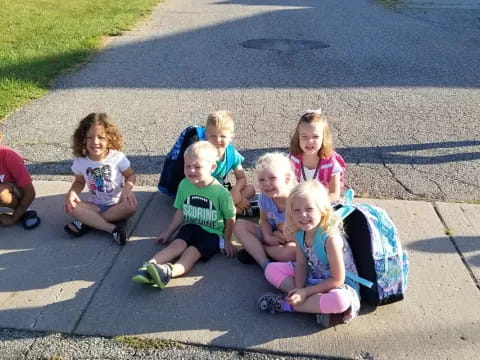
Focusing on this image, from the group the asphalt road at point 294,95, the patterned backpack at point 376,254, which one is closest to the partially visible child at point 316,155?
the patterned backpack at point 376,254

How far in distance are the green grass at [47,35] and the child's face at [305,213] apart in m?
4.53

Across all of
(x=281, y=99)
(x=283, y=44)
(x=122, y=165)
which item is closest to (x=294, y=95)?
(x=281, y=99)

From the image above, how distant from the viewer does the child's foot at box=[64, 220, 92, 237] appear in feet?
12.6

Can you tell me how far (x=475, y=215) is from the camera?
163 inches

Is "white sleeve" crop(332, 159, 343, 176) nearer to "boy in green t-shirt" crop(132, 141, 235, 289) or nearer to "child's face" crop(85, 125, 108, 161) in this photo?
"boy in green t-shirt" crop(132, 141, 235, 289)

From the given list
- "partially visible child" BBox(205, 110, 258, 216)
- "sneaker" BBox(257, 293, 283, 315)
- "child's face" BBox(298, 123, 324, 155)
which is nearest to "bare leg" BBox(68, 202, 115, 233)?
"partially visible child" BBox(205, 110, 258, 216)

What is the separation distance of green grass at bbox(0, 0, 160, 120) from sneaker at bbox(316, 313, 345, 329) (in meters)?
4.73

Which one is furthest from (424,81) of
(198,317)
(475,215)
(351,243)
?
(198,317)

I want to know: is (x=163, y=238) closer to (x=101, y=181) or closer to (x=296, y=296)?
(x=101, y=181)

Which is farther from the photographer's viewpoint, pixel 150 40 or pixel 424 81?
pixel 150 40

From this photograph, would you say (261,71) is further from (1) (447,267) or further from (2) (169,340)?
(2) (169,340)

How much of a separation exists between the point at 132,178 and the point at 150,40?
6908mm

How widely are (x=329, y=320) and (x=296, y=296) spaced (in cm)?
23

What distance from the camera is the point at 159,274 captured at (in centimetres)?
321
